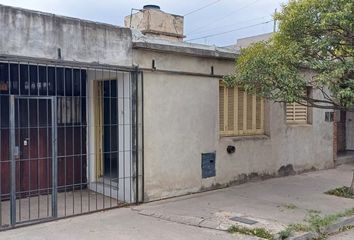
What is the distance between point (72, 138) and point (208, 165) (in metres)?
3.17

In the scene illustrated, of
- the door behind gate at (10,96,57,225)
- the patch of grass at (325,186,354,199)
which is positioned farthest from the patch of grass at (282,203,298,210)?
the door behind gate at (10,96,57,225)

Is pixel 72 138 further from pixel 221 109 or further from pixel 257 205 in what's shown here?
pixel 257 205

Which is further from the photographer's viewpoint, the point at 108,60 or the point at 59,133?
the point at 59,133

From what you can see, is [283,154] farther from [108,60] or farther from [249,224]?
[108,60]

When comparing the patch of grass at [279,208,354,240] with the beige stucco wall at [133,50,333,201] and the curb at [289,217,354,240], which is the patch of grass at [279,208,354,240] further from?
the beige stucco wall at [133,50,333,201]

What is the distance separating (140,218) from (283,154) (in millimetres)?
5903

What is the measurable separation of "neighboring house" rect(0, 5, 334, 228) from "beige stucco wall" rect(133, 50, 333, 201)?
0.02 m

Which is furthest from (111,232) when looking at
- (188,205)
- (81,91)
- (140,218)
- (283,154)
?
(283,154)

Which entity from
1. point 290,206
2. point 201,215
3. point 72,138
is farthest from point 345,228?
point 72,138

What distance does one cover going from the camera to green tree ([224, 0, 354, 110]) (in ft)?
26.6

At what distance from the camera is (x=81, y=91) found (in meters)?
9.72

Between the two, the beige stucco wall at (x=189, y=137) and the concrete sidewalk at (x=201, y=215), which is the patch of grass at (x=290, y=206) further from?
the beige stucco wall at (x=189, y=137)

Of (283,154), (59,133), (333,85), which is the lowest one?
(283,154)

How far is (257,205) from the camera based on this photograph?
8516 millimetres
